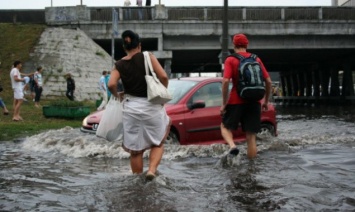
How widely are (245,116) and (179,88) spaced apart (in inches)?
96.1

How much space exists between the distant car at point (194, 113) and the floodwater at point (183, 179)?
1.19ft

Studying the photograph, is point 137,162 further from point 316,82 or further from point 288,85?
point 288,85

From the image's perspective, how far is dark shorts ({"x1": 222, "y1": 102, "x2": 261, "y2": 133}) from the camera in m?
6.97

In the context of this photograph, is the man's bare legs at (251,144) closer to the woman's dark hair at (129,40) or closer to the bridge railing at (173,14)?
the woman's dark hair at (129,40)

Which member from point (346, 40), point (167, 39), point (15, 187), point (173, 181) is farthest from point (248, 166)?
point (346, 40)

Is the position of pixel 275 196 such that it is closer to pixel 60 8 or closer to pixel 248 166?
pixel 248 166

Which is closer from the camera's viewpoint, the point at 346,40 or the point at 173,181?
the point at 173,181

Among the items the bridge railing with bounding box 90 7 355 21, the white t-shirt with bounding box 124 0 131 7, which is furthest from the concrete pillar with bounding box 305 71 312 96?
the white t-shirt with bounding box 124 0 131 7

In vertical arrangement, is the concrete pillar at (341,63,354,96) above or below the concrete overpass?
below

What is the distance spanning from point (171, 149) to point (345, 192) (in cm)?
373

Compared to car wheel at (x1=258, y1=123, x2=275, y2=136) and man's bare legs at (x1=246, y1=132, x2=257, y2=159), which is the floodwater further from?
car wheel at (x1=258, y1=123, x2=275, y2=136)

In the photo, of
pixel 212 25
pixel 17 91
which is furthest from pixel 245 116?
pixel 212 25

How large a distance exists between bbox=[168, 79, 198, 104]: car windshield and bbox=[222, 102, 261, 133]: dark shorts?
6.62ft

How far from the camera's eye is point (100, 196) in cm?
499
